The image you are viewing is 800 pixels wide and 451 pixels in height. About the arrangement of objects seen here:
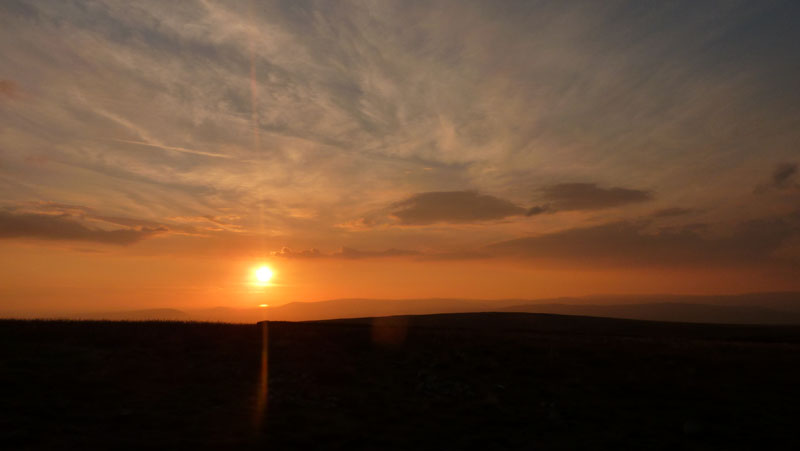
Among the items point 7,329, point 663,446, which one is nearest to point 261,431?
point 663,446

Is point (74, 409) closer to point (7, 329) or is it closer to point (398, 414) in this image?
point (398, 414)

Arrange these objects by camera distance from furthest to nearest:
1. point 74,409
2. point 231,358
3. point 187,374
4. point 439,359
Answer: point 439,359 → point 231,358 → point 187,374 → point 74,409

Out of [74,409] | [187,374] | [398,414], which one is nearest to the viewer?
[74,409]

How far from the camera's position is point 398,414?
1614cm

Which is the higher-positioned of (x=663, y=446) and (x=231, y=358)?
(x=231, y=358)

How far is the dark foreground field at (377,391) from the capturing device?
13.8 metres

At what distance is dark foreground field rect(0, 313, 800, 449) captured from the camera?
13.8m

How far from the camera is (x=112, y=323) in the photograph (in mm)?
28562

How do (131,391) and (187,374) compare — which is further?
(187,374)

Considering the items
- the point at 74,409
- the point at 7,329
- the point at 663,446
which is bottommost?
the point at 663,446

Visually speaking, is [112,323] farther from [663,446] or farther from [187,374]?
[663,446]

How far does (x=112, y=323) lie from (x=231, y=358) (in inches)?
442

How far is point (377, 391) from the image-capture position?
61.2 feet

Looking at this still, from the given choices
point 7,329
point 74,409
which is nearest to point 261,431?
point 74,409
